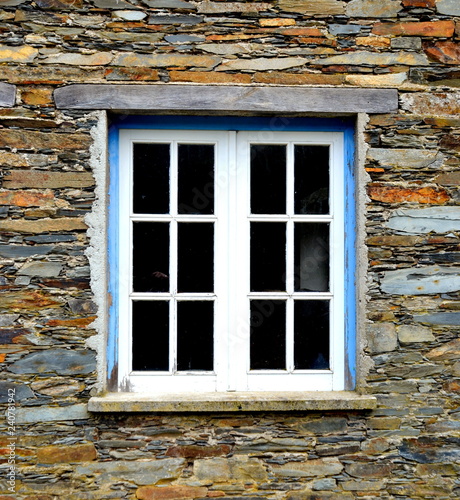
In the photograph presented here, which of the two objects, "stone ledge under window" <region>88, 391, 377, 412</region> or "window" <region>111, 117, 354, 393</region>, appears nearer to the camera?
"stone ledge under window" <region>88, 391, 377, 412</region>

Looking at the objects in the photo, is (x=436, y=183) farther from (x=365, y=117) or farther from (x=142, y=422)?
(x=142, y=422)

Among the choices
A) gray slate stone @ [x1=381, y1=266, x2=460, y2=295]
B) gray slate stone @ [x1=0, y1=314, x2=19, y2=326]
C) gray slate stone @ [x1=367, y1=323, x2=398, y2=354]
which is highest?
gray slate stone @ [x1=381, y1=266, x2=460, y2=295]

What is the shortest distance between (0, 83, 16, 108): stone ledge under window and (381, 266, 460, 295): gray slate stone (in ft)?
7.71

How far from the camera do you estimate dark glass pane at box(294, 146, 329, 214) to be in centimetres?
325

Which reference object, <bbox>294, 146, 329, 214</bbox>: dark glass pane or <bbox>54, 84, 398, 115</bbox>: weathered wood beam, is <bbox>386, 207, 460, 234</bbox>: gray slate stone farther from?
<bbox>54, 84, 398, 115</bbox>: weathered wood beam

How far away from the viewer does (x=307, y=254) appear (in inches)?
128

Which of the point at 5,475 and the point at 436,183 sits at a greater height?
the point at 436,183

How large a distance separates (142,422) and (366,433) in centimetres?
129

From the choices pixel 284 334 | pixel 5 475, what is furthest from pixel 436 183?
pixel 5 475

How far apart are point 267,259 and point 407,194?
2.94 ft

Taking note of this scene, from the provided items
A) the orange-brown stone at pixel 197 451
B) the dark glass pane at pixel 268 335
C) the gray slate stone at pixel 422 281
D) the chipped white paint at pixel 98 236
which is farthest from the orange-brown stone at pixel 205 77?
the orange-brown stone at pixel 197 451

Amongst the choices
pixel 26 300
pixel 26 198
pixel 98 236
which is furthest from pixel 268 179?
pixel 26 300

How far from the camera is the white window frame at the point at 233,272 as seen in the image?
3.18 metres

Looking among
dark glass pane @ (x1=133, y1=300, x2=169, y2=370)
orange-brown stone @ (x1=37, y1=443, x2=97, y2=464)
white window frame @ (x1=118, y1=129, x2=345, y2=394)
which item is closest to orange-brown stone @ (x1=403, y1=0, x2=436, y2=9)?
white window frame @ (x1=118, y1=129, x2=345, y2=394)
